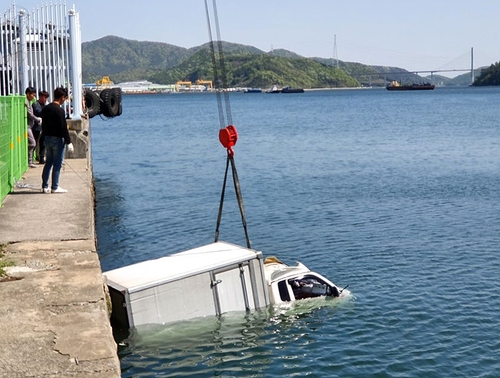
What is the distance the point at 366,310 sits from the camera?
14133 millimetres

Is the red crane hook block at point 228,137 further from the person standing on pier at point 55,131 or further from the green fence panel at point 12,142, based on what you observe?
the green fence panel at point 12,142

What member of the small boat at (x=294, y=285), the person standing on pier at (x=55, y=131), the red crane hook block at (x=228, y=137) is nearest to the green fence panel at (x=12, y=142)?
the person standing on pier at (x=55, y=131)

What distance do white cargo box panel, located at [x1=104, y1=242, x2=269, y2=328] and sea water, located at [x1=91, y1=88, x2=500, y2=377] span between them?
0.23 m

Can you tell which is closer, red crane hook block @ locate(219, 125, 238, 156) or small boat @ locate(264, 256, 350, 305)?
red crane hook block @ locate(219, 125, 238, 156)

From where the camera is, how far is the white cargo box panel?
11.3 metres

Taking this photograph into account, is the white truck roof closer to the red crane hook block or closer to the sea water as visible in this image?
the sea water

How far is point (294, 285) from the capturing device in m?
13.8

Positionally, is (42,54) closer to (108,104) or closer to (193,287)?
(108,104)

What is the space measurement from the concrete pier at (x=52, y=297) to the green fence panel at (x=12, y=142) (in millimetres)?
793

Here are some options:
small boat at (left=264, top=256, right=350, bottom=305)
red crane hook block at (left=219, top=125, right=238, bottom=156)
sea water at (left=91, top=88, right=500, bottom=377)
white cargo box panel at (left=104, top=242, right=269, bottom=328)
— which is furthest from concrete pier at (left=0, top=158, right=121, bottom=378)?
small boat at (left=264, top=256, right=350, bottom=305)

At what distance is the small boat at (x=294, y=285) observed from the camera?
1340 centimetres

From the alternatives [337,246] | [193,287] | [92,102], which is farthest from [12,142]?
[92,102]

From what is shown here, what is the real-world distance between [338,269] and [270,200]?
11.1 meters

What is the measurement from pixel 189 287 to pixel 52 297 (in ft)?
10.6
